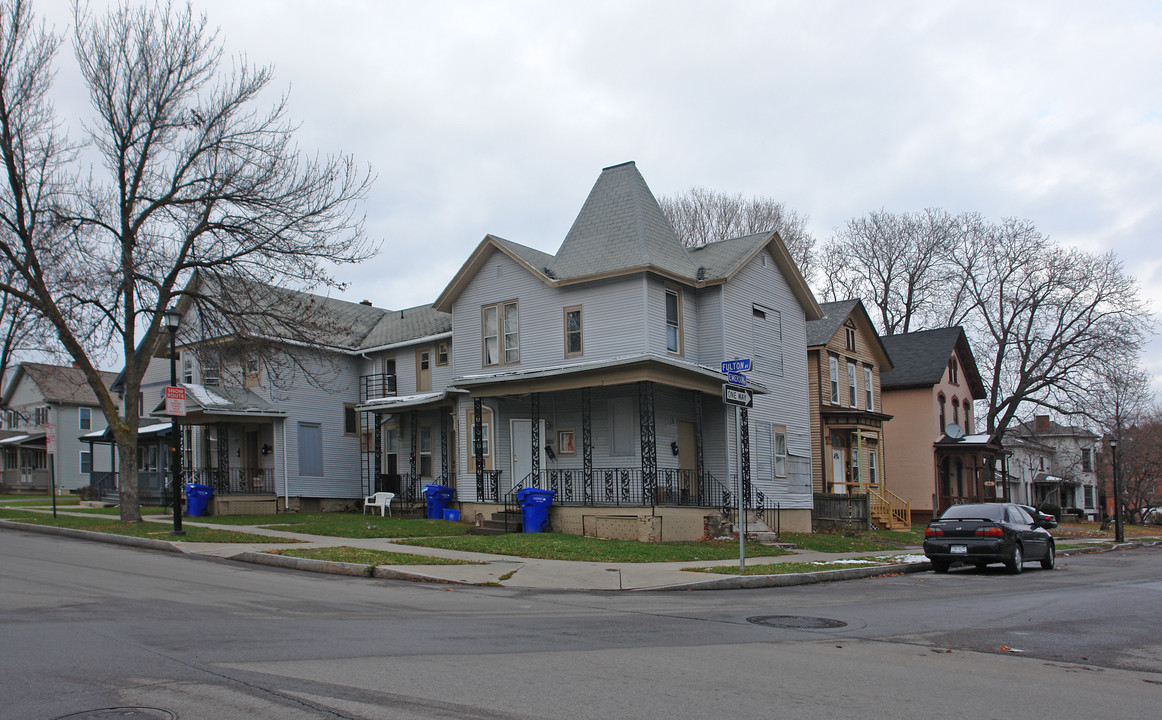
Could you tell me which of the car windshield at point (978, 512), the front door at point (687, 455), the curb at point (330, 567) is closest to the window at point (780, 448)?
the front door at point (687, 455)

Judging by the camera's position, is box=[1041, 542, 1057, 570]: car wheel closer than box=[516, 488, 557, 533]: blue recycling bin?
Yes

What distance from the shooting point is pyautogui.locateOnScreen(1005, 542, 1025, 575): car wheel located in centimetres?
1794

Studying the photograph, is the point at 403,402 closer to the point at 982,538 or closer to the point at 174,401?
the point at 174,401

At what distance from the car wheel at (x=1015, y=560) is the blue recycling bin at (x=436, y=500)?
53.2 feet

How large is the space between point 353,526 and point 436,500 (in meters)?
5.15

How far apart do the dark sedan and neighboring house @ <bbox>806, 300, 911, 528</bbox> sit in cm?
1429

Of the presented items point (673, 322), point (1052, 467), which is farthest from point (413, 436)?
point (1052, 467)

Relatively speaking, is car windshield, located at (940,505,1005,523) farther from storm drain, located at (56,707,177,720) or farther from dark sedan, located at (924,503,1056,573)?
storm drain, located at (56,707,177,720)

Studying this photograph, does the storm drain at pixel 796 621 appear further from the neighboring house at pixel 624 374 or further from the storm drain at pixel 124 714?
the neighboring house at pixel 624 374

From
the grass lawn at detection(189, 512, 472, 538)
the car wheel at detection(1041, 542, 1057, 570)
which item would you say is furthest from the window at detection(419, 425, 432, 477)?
the car wheel at detection(1041, 542, 1057, 570)

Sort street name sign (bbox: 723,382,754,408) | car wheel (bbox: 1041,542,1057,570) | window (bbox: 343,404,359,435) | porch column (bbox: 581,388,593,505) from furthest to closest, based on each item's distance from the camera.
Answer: window (bbox: 343,404,359,435) < porch column (bbox: 581,388,593,505) < car wheel (bbox: 1041,542,1057,570) < street name sign (bbox: 723,382,754,408)

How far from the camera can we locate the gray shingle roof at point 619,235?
2494 centimetres

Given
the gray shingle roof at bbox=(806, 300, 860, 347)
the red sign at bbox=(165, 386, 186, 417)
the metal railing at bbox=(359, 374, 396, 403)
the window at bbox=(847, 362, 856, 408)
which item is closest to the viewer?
the red sign at bbox=(165, 386, 186, 417)

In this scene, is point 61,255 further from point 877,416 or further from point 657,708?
point 877,416
